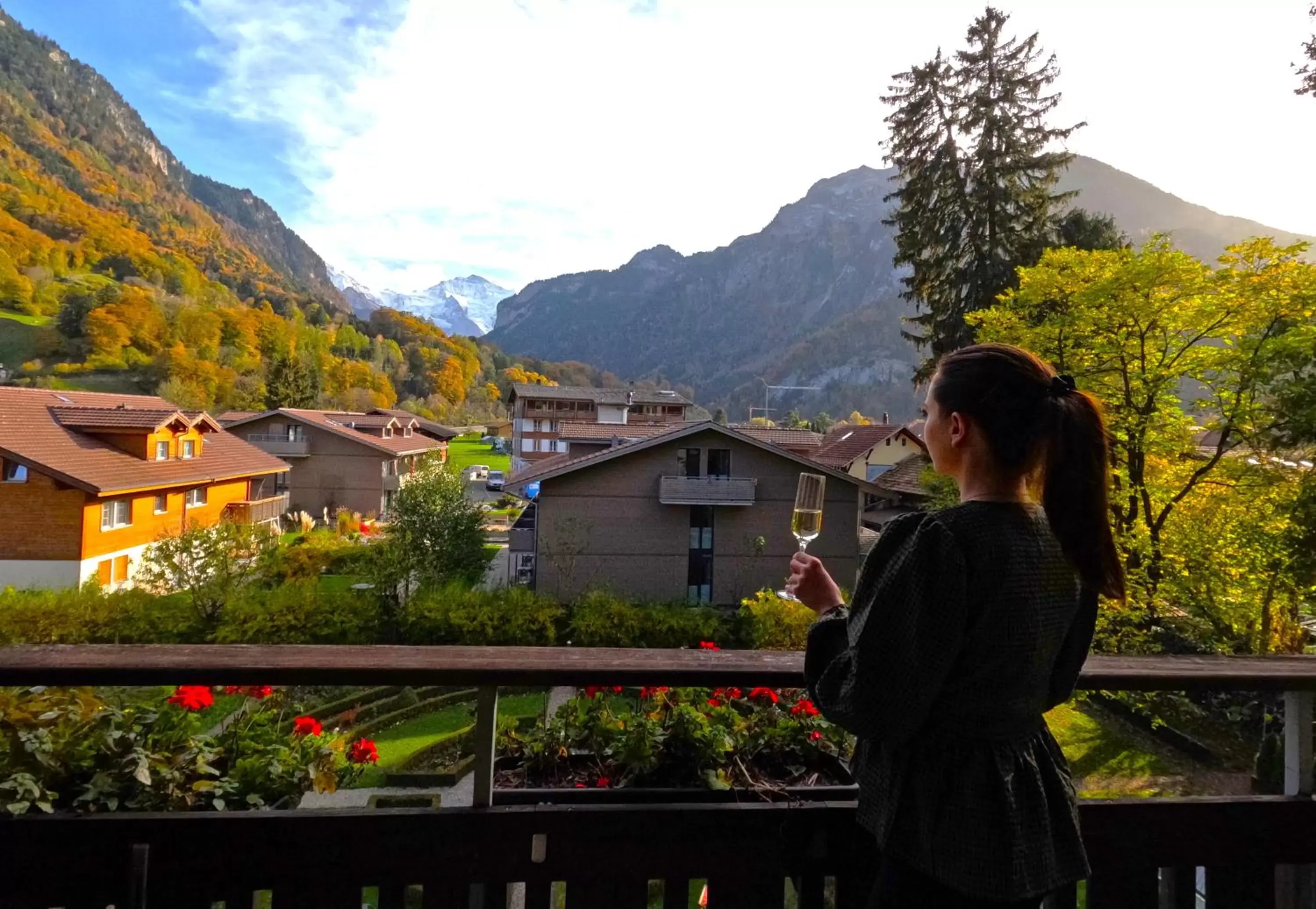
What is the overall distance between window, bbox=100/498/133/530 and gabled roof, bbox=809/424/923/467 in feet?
79.6

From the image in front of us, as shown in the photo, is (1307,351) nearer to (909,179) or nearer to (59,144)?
(909,179)

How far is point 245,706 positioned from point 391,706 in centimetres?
1194

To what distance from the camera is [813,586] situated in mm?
1381

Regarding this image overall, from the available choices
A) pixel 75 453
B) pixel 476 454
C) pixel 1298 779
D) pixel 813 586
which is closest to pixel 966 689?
pixel 813 586

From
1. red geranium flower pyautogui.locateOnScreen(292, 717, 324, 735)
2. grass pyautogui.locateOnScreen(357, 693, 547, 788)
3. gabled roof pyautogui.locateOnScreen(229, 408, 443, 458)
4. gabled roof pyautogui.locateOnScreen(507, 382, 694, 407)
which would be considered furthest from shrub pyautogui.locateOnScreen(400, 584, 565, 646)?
gabled roof pyautogui.locateOnScreen(507, 382, 694, 407)

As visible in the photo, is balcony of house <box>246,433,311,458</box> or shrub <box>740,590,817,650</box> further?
balcony of house <box>246,433,311,458</box>

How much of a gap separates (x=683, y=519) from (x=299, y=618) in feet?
32.3

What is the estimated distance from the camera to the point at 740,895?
154cm

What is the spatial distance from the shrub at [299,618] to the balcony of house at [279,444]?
1702 centimetres

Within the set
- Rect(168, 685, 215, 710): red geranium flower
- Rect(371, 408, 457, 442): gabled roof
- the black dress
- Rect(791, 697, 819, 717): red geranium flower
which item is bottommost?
Rect(791, 697, 819, 717): red geranium flower

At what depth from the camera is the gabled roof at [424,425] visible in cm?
4366

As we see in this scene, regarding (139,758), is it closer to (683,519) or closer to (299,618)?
(299,618)

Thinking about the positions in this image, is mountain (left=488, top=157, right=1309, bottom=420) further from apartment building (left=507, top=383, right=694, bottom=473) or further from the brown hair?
the brown hair

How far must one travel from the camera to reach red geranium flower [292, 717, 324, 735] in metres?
1.82
